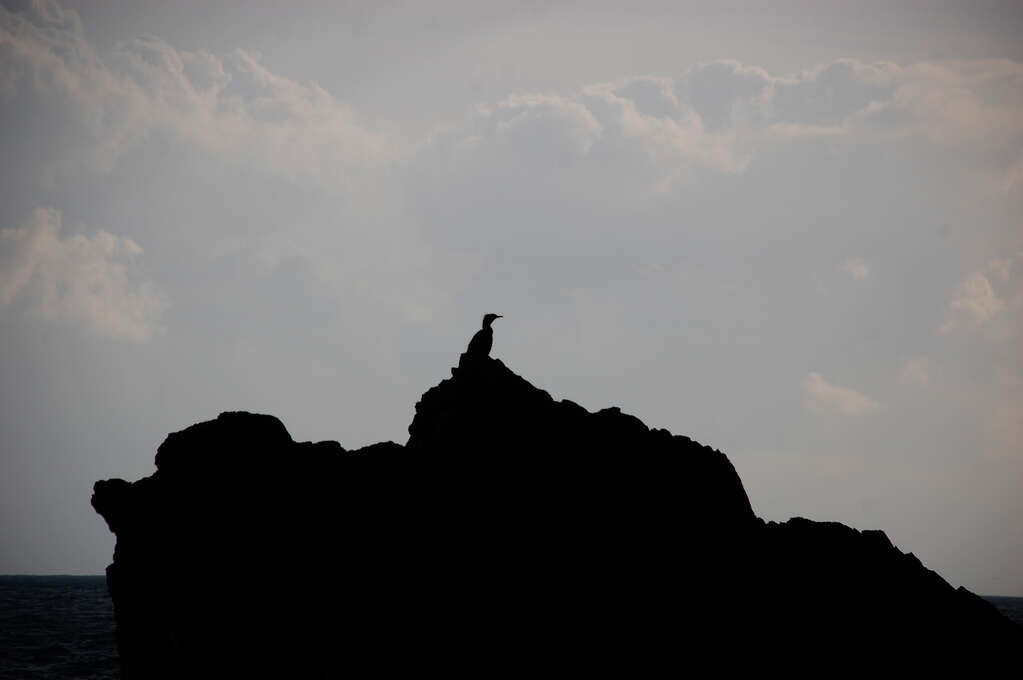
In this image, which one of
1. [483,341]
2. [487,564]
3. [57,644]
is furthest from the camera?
[57,644]

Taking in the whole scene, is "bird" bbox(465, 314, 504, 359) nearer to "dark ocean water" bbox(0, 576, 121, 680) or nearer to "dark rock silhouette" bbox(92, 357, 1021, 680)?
"dark rock silhouette" bbox(92, 357, 1021, 680)

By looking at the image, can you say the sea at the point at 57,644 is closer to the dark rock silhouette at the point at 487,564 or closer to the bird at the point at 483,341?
the dark rock silhouette at the point at 487,564

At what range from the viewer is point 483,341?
2952 cm

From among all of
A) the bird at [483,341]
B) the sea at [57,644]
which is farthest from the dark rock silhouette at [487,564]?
the sea at [57,644]

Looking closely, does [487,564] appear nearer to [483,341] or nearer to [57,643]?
[483,341]

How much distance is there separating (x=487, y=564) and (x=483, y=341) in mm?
8687

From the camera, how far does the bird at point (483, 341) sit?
28.9 metres

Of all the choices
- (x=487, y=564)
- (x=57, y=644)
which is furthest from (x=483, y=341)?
(x=57, y=644)

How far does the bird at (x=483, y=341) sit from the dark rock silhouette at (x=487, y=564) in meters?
1.07

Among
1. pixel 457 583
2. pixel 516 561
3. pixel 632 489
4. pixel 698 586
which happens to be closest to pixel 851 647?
pixel 698 586

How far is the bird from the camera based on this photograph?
28938 millimetres

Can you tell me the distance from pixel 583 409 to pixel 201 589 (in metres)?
13.1

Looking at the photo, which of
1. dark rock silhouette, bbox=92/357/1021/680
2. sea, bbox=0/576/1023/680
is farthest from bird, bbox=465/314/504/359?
sea, bbox=0/576/1023/680

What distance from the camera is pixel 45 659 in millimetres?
56719
